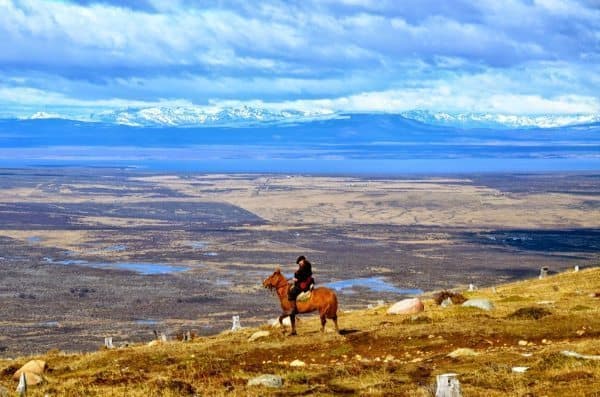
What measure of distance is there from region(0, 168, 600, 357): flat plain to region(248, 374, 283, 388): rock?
33.1 meters

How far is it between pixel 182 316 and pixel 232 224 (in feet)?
201

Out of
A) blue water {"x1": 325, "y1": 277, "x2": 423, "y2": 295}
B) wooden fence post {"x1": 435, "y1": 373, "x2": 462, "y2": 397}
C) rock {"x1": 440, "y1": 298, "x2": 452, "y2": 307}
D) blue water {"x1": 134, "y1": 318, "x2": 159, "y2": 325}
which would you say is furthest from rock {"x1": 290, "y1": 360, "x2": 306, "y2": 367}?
blue water {"x1": 325, "y1": 277, "x2": 423, "y2": 295}

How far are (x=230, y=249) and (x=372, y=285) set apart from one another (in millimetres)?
25267

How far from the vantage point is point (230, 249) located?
97.3 metres

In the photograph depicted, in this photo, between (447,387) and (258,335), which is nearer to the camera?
(447,387)

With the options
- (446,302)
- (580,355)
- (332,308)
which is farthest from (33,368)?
(446,302)

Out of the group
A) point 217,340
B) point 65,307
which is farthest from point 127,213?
point 217,340

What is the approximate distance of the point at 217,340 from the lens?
87.1 feet

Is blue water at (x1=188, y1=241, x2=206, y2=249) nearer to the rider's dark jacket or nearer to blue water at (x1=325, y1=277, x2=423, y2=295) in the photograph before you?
blue water at (x1=325, y1=277, x2=423, y2=295)

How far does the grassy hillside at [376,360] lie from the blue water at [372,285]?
137ft

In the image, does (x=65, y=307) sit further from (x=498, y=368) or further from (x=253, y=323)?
(x=498, y=368)

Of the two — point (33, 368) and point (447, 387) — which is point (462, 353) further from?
point (33, 368)

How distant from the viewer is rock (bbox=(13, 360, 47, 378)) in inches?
878

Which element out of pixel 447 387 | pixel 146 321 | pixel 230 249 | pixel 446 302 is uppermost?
pixel 447 387
